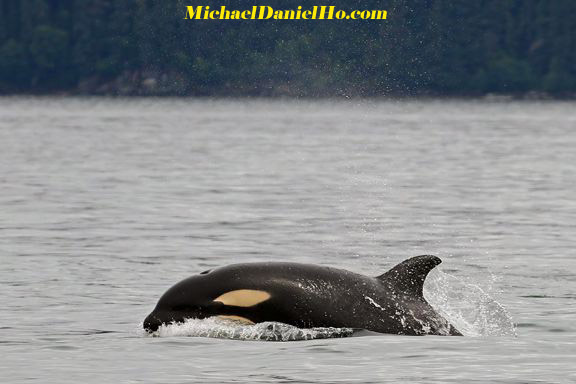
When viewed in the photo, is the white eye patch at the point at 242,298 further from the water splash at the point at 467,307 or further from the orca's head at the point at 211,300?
the water splash at the point at 467,307

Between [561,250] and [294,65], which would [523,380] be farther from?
[294,65]

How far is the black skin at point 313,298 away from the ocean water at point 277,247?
0.20 m

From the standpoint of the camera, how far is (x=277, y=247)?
2775 cm

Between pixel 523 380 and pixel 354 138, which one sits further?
pixel 354 138

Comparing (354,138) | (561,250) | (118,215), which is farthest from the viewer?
(354,138)

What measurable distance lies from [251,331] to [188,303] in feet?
2.39

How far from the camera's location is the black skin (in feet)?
54.2

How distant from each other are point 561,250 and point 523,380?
12624 millimetres

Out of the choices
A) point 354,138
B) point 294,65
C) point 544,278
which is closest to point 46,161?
point 354,138

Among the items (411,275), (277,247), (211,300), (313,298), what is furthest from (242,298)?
(277,247)

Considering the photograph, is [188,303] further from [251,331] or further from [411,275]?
[411,275]

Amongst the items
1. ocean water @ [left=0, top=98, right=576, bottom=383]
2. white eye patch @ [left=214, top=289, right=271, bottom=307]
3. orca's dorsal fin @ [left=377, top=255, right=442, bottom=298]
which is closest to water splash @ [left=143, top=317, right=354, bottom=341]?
ocean water @ [left=0, top=98, right=576, bottom=383]

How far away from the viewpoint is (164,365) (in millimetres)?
15742

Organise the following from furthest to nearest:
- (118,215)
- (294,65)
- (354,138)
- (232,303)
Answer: (294,65)
(354,138)
(118,215)
(232,303)
